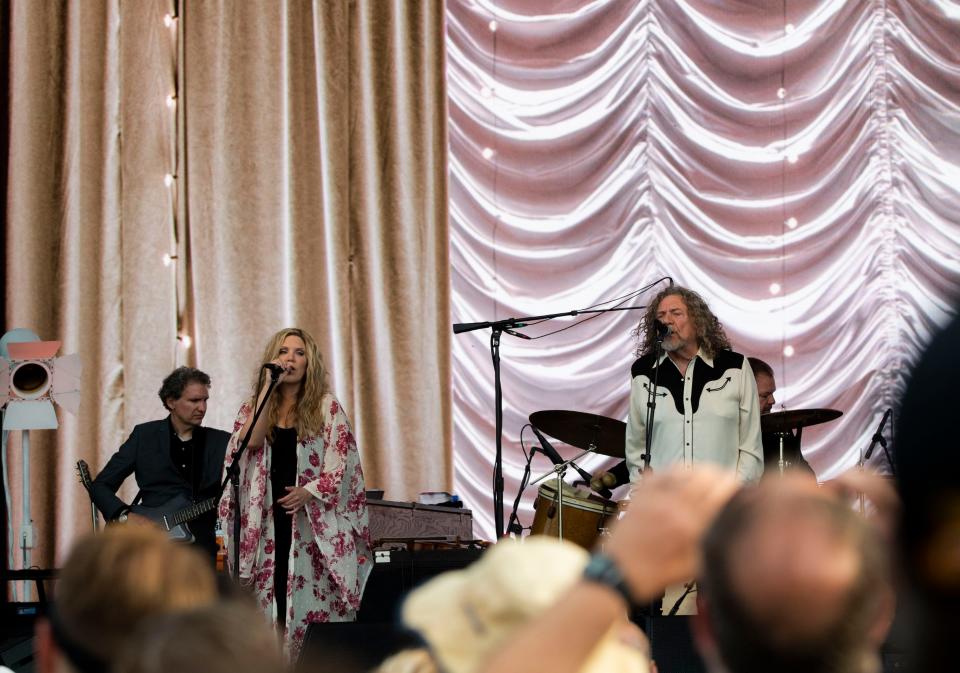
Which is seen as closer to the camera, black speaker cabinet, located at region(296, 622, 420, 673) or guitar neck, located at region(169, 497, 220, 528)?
black speaker cabinet, located at region(296, 622, 420, 673)

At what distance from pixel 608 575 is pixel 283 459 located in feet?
13.8

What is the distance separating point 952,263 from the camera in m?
6.84

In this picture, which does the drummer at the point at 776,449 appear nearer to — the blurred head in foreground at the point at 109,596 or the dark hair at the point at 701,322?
the dark hair at the point at 701,322

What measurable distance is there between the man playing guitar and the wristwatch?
4.72m

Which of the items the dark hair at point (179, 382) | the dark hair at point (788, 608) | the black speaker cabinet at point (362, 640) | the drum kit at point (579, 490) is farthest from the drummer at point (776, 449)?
the dark hair at point (788, 608)

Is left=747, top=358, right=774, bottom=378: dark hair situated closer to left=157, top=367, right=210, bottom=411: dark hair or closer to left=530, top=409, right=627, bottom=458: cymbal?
left=530, top=409, right=627, bottom=458: cymbal

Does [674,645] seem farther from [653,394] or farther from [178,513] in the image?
[178,513]

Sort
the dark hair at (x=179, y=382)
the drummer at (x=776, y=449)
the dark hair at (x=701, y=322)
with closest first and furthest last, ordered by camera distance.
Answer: the dark hair at (x=701, y=322) → the drummer at (x=776, y=449) → the dark hair at (x=179, y=382)

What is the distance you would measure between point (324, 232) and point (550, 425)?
2.09 metres

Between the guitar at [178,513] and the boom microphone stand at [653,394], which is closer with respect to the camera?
the boom microphone stand at [653,394]

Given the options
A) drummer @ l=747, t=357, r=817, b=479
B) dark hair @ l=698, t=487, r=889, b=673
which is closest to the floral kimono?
drummer @ l=747, t=357, r=817, b=479

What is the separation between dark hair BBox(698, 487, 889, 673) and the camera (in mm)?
809

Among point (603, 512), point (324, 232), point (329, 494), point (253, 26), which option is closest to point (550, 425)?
point (603, 512)

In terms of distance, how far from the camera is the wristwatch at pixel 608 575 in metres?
0.96
